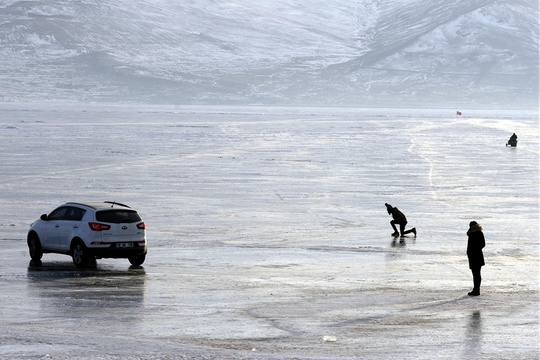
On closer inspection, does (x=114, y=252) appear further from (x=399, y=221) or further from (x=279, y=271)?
(x=399, y=221)

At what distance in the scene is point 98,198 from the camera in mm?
42219

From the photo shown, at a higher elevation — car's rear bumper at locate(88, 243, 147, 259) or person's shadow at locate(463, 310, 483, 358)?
car's rear bumper at locate(88, 243, 147, 259)

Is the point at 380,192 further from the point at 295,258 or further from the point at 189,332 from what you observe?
the point at 189,332

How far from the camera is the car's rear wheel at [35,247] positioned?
1072 inches

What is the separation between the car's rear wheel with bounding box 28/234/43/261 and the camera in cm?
2723

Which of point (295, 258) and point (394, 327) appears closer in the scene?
point (394, 327)

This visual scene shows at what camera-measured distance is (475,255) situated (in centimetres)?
2297

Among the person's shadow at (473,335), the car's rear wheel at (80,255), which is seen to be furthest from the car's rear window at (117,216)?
the person's shadow at (473,335)

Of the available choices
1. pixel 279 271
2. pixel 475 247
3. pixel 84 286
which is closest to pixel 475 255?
pixel 475 247

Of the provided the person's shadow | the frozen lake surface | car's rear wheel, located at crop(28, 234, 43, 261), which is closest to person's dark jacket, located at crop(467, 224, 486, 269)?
the frozen lake surface

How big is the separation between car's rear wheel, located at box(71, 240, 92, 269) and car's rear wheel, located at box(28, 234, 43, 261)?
114 centimetres

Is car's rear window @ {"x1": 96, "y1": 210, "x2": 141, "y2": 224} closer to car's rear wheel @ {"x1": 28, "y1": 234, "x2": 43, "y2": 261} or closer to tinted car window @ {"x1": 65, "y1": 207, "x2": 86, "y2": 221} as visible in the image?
tinted car window @ {"x1": 65, "y1": 207, "x2": 86, "y2": 221}

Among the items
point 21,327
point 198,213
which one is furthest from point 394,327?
point 198,213

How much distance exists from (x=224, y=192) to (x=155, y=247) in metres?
17.0
